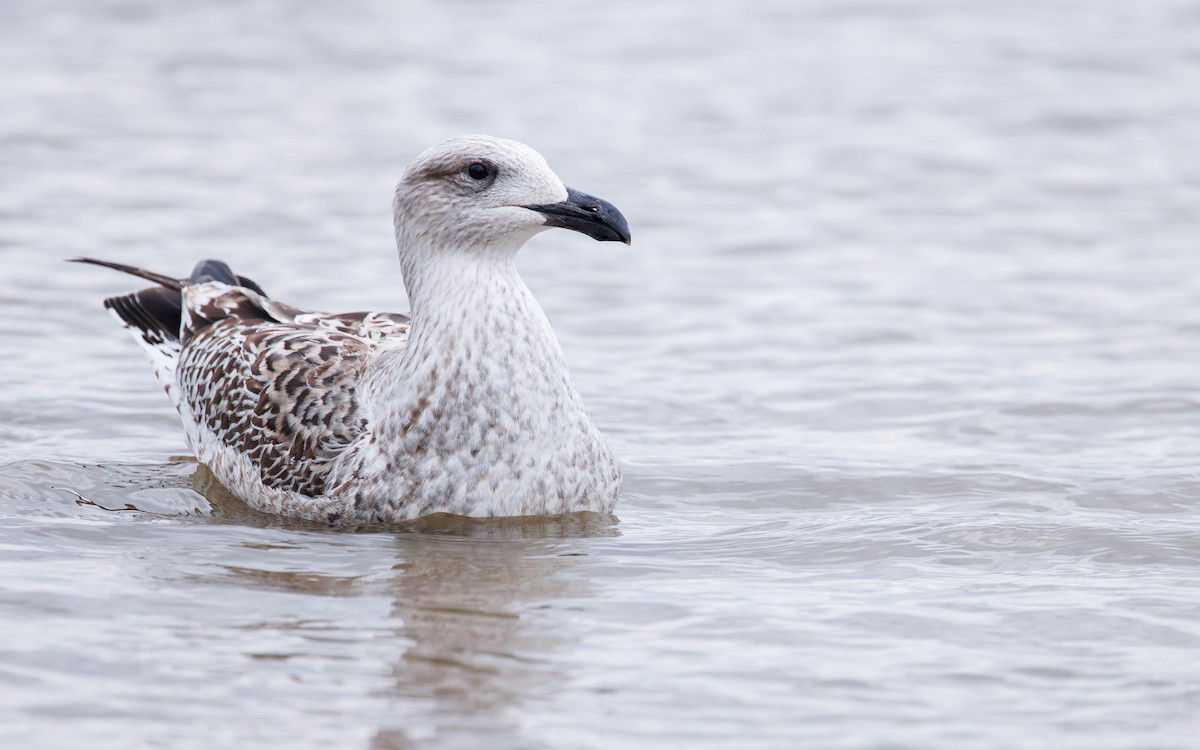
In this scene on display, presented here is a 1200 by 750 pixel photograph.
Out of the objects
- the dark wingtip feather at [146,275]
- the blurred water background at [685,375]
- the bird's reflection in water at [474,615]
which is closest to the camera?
the bird's reflection in water at [474,615]

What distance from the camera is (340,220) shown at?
12.6 metres

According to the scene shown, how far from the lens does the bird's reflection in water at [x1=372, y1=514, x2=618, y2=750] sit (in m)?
5.05

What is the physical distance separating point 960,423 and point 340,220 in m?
5.46

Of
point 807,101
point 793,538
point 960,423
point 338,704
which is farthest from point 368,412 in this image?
point 807,101

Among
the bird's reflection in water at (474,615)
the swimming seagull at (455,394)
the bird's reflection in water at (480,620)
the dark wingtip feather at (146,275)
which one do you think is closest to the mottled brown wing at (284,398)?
the swimming seagull at (455,394)

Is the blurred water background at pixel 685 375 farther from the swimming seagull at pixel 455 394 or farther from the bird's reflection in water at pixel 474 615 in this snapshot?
the swimming seagull at pixel 455 394

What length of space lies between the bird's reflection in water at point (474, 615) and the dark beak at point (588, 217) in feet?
3.75

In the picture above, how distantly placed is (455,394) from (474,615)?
1.28 m

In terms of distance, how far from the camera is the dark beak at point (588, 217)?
22.6 feet

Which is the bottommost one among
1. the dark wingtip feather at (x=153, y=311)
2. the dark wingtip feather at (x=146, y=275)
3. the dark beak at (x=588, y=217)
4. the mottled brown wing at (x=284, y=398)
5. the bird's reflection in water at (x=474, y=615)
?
the bird's reflection in water at (x=474, y=615)

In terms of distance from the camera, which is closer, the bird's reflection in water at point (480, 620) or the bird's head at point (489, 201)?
the bird's reflection in water at point (480, 620)

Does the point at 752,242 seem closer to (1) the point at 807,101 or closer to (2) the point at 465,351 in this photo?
(1) the point at 807,101

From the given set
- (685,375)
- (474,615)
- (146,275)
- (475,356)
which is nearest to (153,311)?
(146,275)

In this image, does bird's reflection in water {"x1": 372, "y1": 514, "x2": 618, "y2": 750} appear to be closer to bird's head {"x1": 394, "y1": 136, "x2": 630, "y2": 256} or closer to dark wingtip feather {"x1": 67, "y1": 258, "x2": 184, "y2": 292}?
bird's head {"x1": 394, "y1": 136, "x2": 630, "y2": 256}
